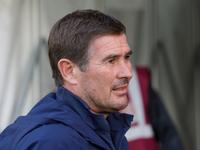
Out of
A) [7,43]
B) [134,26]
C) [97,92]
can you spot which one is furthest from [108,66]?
[134,26]

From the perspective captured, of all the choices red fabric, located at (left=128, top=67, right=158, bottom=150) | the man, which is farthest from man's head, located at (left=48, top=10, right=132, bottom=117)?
red fabric, located at (left=128, top=67, right=158, bottom=150)

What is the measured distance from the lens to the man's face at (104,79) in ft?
4.91

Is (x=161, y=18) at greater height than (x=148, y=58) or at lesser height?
greater

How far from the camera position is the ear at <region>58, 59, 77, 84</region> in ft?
5.04

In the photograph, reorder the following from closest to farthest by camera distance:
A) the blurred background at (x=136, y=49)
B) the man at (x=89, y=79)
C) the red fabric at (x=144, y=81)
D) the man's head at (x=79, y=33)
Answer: the man at (x=89, y=79) → the man's head at (x=79, y=33) → the blurred background at (x=136, y=49) → the red fabric at (x=144, y=81)

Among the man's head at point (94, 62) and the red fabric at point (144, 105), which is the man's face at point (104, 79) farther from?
the red fabric at point (144, 105)

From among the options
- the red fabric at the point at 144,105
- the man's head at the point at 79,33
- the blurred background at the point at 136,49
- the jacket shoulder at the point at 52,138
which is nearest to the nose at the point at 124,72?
the man's head at the point at 79,33

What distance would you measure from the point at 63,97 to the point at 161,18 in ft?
9.25

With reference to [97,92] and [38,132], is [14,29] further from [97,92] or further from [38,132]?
[38,132]

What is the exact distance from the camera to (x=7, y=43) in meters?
2.69

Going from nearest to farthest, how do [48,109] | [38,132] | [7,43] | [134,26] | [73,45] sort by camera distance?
1. [38,132]
2. [48,109]
3. [73,45]
4. [7,43]
5. [134,26]

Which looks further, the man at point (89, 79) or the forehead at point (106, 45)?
the forehead at point (106, 45)

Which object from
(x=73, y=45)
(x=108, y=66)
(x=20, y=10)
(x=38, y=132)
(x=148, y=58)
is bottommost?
(x=148, y=58)

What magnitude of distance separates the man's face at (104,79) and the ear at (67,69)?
5 cm
